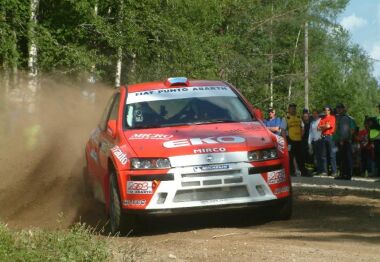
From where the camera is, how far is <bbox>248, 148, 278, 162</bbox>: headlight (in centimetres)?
929

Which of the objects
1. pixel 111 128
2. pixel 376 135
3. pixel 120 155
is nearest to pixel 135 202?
pixel 120 155

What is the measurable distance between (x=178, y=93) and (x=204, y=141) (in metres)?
1.69

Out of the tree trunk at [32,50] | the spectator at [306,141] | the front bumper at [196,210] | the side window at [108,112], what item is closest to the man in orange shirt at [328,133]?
the spectator at [306,141]

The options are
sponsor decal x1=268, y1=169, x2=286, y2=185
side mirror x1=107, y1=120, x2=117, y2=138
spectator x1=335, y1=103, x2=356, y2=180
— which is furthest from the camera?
spectator x1=335, y1=103, x2=356, y2=180

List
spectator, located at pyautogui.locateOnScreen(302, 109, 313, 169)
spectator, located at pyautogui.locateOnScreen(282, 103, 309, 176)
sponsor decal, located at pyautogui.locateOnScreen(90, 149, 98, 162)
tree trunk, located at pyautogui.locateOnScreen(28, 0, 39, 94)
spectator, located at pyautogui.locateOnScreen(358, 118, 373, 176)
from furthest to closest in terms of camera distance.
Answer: tree trunk, located at pyautogui.locateOnScreen(28, 0, 39, 94) → spectator, located at pyautogui.locateOnScreen(358, 118, 373, 176) → spectator, located at pyautogui.locateOnScreen(302, 109, 313, 169) → spectator, located at pyautogui.locateOnScreen(282, 103, 309, 176) → sponsor decal, located at pyautogui.locateOnScreen(90, 149, 98, 162)

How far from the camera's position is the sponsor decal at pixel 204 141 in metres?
9.23

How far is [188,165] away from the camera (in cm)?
906

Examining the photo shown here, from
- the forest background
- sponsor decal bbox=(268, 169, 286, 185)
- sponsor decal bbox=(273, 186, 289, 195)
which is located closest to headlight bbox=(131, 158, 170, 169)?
sponsor decal bbox=(268, 169, 286, 185)

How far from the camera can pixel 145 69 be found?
29.9m

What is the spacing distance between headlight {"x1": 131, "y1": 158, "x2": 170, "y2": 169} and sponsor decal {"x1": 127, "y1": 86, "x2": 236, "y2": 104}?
5.45 feet

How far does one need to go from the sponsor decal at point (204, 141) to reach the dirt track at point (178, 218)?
97cm

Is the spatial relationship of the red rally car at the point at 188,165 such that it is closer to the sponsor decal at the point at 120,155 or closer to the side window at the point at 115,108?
the sponsor decal at the point at 120,155

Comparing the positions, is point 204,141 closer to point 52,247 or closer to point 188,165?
point 188,165

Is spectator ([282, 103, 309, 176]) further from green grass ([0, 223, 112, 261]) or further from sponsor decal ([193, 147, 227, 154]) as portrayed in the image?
green grass ([0, 223, 112, 261])
